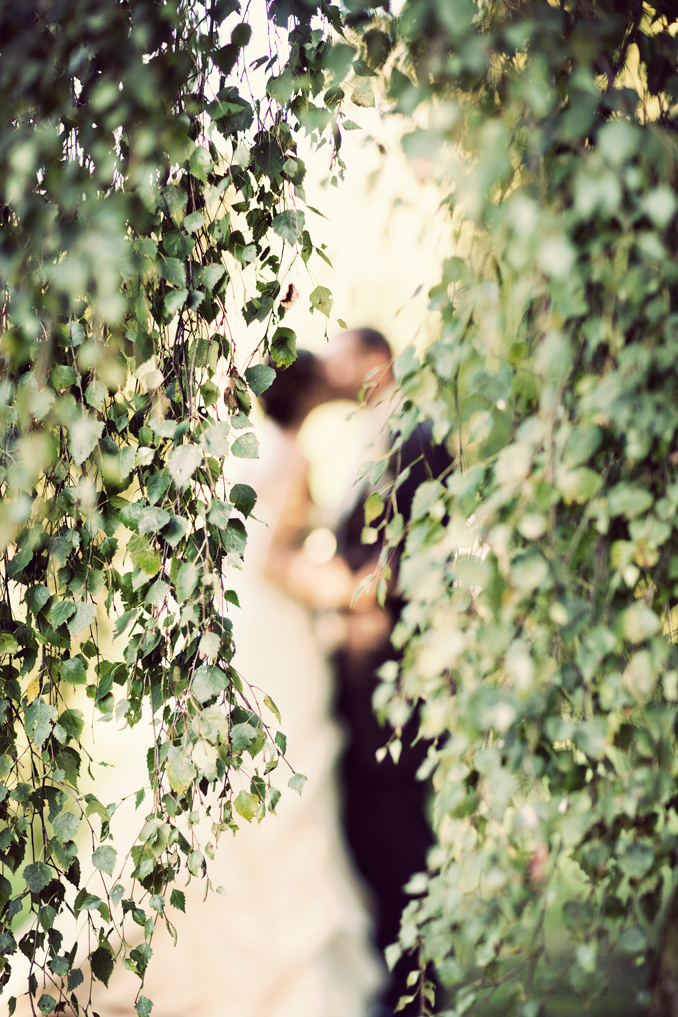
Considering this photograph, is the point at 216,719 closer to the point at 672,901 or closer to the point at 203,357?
the point at 203,357

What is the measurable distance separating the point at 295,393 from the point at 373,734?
898mm

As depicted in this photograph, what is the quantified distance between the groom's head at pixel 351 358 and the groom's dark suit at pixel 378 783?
0.22 metres

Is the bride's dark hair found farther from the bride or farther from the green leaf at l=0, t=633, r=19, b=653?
the green leaf at l=0, t=633, r=19, b=653

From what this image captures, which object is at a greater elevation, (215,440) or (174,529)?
(215,440)

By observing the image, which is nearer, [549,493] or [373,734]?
[549,493]

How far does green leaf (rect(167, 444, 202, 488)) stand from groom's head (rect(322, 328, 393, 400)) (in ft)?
3.30

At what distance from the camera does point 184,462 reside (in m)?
1.00

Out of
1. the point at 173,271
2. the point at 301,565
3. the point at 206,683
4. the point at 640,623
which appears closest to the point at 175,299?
the point at 173,271

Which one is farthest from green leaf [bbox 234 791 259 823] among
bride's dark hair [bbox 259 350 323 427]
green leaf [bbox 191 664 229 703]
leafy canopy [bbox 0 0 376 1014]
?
bride's dark hair [bbox 259 350 323 427]

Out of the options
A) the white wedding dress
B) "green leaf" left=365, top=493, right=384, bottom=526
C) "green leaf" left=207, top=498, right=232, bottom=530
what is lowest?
the white wedding dress

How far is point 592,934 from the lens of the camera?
84 centimetres

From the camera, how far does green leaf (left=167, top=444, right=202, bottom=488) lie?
993 millimetres

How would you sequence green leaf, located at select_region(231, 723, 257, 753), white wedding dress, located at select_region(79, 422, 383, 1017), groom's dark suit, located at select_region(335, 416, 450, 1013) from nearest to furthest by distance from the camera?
green leaf, located at select_region(231, 723, 257, 753)
white wedding dress, located at select_region(79, 422, 383, 1017)
groom's dark suit, located at select_region(335, 416, 450, 1013)

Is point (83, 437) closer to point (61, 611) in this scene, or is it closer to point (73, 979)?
point (61, 611)
